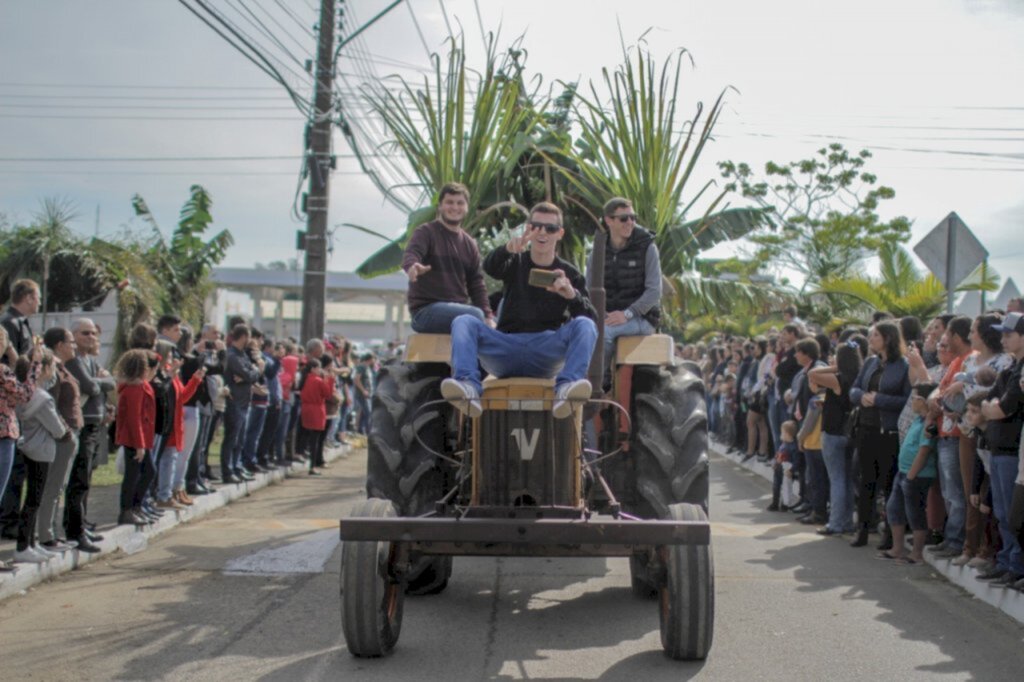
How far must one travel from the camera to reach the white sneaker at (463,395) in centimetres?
632

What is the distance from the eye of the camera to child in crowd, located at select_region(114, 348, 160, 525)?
10.6 metres

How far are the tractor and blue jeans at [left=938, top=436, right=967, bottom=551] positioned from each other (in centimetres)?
266

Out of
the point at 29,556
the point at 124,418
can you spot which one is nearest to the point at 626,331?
the point at 29,556

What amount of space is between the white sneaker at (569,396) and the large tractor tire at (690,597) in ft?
2.87

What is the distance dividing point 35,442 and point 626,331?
445 centimetres

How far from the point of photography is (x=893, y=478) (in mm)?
10883

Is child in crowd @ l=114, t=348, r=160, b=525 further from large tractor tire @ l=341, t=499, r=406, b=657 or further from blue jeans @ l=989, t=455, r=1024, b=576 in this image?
blue jeans @ l=989, t=455, r=1024, b=576

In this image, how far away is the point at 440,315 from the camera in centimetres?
823

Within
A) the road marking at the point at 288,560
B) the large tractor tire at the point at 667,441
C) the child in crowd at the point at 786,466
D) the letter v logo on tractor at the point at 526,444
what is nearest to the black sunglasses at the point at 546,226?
the letter v logo on tractor at the point at 526,444

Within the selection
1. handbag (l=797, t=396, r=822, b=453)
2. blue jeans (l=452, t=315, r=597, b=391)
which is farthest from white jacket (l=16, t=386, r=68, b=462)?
handbag (l=797, t=396, r=822, b=453)

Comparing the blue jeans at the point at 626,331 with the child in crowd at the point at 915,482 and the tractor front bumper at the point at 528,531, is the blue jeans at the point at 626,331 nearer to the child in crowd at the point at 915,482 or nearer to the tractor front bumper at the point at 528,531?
the tractor front bumper at the point at 528,531

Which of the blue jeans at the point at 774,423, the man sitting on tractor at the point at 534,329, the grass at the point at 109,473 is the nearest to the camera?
the man sitting on tractor at the point at 534,329

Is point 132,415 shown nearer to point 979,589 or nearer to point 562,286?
point 562,286

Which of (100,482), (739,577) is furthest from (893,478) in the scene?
(100,482)
